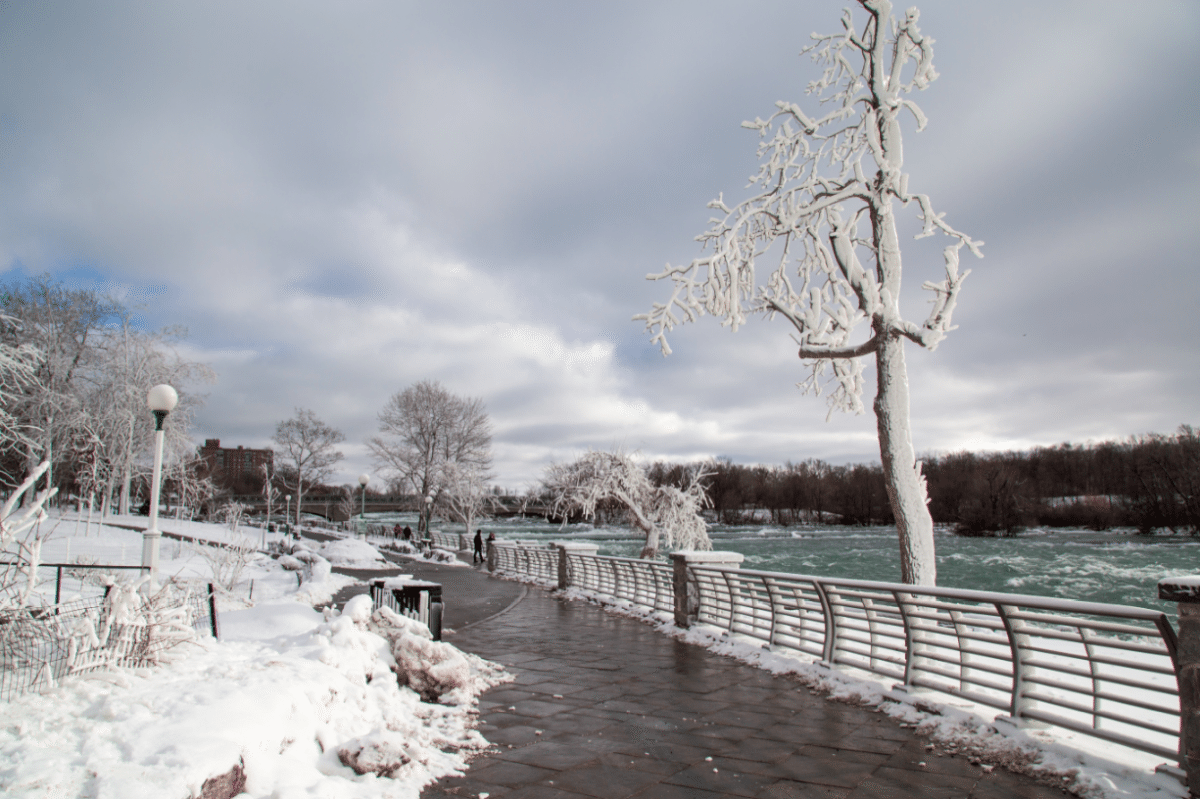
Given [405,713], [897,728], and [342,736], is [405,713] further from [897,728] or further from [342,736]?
[897,728]

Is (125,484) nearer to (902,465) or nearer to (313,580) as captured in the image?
(313,580)

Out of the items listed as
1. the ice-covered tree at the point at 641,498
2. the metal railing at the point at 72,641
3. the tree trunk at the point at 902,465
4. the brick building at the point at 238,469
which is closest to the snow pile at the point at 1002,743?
the tree trunk at the point at 902,465

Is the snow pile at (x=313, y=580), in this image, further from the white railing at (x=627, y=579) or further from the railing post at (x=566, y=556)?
the white railing at (x=627, y=579)

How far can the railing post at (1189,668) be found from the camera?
3848 millimetres

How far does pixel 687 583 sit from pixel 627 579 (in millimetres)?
3960

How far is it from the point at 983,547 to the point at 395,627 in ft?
157

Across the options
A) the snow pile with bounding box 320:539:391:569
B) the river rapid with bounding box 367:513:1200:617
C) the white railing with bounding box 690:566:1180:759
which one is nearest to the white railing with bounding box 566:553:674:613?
the white railing with bounding box 690:566:1180:759

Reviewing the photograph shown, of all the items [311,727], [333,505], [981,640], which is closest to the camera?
[311,727]

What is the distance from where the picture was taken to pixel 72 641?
4203mm

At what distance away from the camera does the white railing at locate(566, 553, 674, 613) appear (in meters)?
12.9

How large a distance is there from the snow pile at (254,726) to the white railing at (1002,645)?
395cm

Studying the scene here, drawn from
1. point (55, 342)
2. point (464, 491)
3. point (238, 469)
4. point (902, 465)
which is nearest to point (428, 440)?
point (464, 491)

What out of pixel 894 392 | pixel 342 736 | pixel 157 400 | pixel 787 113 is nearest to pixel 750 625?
pixel 894 392

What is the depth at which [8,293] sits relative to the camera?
2800 centimetres
